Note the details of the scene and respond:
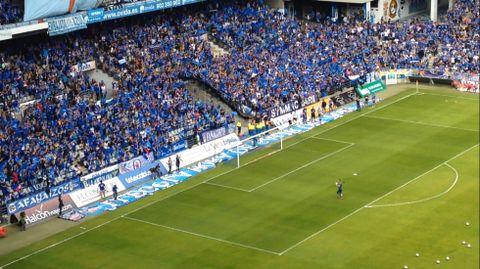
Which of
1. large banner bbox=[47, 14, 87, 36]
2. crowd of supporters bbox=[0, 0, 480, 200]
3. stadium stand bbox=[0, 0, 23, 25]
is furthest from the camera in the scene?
large banner bbox=[47, 14, 87, 36]

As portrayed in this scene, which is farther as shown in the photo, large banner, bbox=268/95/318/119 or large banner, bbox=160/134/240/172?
large banner, bbox=268/95/318/119

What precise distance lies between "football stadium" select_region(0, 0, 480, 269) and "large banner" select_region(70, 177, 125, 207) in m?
0.12

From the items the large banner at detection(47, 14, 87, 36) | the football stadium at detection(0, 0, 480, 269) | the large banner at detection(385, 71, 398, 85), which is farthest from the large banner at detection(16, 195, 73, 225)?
the large banner at detection(385, 71, 398, 85)

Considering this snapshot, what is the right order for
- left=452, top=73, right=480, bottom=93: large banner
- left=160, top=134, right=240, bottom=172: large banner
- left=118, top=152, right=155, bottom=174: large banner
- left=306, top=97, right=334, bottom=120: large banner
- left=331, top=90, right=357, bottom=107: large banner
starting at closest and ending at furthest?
left=118, top=152, right=155, bottom=174: large banner, left=160, top=134, right=240, bottom=172: large banner, left=306, top=97, right=334, bottom=120: large banner, left=331, top=90, right=357, bottom=107: large banner, left=452, top=73, right=480, bottom=93: large banner

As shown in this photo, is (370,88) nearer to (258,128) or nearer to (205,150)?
(258,128)

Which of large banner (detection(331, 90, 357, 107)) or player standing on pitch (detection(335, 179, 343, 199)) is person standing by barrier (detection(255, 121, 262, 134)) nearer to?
large banner (detection(331, 90, 357, 107))

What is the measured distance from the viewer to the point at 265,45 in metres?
92.9

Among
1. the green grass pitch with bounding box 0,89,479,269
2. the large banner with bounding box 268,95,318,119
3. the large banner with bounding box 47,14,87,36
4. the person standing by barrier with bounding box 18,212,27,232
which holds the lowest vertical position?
the green grass pitch with bounding box 0,89,479,269

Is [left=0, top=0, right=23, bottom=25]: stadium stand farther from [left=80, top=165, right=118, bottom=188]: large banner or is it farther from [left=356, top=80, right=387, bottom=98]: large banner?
[left=356, top=80, right=387, bottom=98]: large banner

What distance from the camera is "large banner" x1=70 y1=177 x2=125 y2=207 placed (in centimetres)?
6394

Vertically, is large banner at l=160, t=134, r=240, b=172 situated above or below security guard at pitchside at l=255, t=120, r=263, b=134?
below

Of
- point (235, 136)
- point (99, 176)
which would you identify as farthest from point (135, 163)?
point (235, 136)

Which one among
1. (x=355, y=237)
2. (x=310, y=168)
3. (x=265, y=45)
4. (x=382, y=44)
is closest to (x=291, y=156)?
(x=310, y=168)

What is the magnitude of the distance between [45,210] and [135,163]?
8.93 metres
